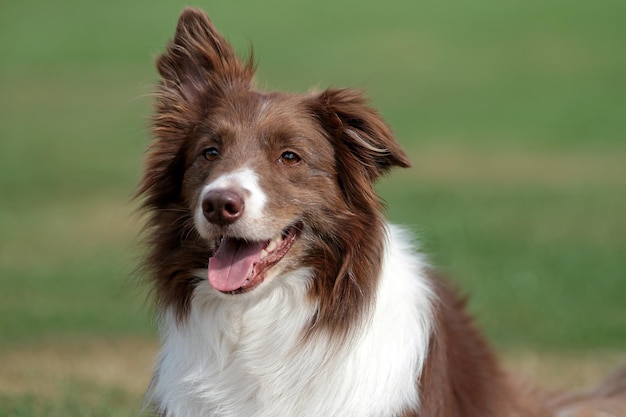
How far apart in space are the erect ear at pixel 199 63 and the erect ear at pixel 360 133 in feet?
1.97

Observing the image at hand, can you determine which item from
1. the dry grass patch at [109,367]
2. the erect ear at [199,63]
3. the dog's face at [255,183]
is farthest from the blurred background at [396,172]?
the dog's face at [255,183]

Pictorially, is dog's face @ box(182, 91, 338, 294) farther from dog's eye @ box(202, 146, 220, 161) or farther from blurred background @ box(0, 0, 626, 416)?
blurred background @ box(0, 0, 626, 416)

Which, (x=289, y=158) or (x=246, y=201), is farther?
(x=289, y=158)

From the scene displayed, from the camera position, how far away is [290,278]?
5.89m

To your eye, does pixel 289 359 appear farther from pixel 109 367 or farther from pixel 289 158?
pixel 109 367

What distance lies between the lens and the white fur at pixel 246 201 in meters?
5.59

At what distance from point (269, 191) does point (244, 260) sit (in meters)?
0.38

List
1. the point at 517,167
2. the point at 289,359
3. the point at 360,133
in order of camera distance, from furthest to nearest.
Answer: the point at 517,167 < the point at 360,133 < the point at 289,359

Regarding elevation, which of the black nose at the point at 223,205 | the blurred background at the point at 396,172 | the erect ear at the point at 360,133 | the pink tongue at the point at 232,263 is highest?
the erect ear at the point at 360,133

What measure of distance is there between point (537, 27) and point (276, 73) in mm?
10717

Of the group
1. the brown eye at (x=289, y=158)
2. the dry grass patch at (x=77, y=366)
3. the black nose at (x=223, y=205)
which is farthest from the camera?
the dry grass patch at (x=77, y=366)

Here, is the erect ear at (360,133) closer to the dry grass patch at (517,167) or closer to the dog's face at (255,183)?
the dog's face at (255,183)

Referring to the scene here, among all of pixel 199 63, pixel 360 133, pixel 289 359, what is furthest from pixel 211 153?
pixel 289 359

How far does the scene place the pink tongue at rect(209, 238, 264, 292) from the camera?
573 cm
